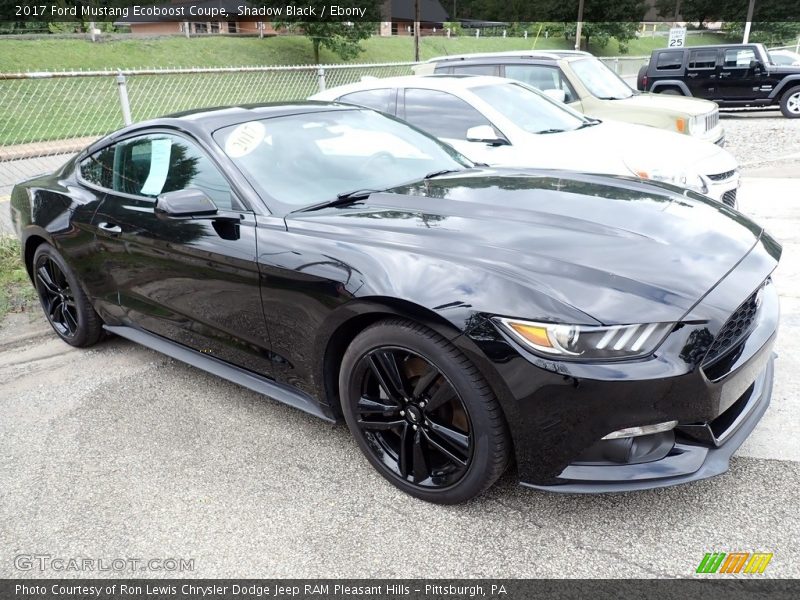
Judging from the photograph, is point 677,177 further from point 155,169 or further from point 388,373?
point 155,169

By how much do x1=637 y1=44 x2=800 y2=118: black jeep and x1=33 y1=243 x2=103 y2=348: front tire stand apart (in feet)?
49.7

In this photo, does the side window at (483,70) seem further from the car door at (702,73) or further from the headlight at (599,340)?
the car door at (702,73)

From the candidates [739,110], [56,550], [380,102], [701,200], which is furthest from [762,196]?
[739,110]

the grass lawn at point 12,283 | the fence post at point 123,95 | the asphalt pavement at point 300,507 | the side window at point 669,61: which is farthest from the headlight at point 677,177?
the side window at point 669,61

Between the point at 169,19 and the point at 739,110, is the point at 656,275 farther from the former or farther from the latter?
the point at 169,19

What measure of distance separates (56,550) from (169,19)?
184 ft

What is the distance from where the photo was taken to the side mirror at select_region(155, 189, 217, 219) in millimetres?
2936

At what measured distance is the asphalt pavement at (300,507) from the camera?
2.27 metres

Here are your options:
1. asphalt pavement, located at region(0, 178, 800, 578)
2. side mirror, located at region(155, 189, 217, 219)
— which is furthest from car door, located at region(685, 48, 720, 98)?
side mirror, located at region(155, 189, 217, 219)

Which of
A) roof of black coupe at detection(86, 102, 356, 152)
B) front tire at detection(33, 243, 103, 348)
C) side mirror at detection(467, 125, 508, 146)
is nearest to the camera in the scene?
roof of black coupe at detection(86, 102, 356, 152)

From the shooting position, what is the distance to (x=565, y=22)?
6194 cm

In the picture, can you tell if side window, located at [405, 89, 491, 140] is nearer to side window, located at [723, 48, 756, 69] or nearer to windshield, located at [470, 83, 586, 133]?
windshield, located at [470, 83, 586, 133]

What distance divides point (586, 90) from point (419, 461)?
7.79 m

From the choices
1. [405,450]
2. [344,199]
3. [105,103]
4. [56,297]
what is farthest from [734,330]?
[105,103]
